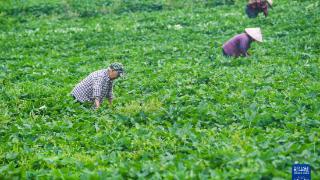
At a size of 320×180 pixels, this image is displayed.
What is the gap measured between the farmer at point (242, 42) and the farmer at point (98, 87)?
555 cm

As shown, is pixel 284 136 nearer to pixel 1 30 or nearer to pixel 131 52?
pixel 131 52

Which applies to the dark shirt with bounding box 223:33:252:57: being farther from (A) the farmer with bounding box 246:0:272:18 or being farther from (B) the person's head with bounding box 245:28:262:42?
(A) the farmer with bounding box 246:0:272:18

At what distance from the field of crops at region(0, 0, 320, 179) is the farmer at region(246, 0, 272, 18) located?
14.1 inches

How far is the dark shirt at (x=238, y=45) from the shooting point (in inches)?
571

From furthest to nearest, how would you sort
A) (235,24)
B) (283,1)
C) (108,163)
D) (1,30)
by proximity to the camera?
(283,1) → (1,30) → (235,24) → (108,163)

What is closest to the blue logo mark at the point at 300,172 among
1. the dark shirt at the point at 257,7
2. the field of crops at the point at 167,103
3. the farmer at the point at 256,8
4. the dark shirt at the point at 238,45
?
the field of crops at the point at 167,103

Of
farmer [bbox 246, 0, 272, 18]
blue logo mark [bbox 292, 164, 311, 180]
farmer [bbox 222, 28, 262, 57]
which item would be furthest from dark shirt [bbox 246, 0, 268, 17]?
blue logo mark [bbox 292, 164, 311, 180]

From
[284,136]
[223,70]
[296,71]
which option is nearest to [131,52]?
[223,70]

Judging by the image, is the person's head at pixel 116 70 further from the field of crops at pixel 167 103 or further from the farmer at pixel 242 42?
the farmer at pixel 242 42

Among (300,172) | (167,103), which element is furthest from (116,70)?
(300,172)

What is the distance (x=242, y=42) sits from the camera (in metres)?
14.5

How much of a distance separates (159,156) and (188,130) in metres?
1.18

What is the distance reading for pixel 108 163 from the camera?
283 inches

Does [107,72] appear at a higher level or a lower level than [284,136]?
higher
